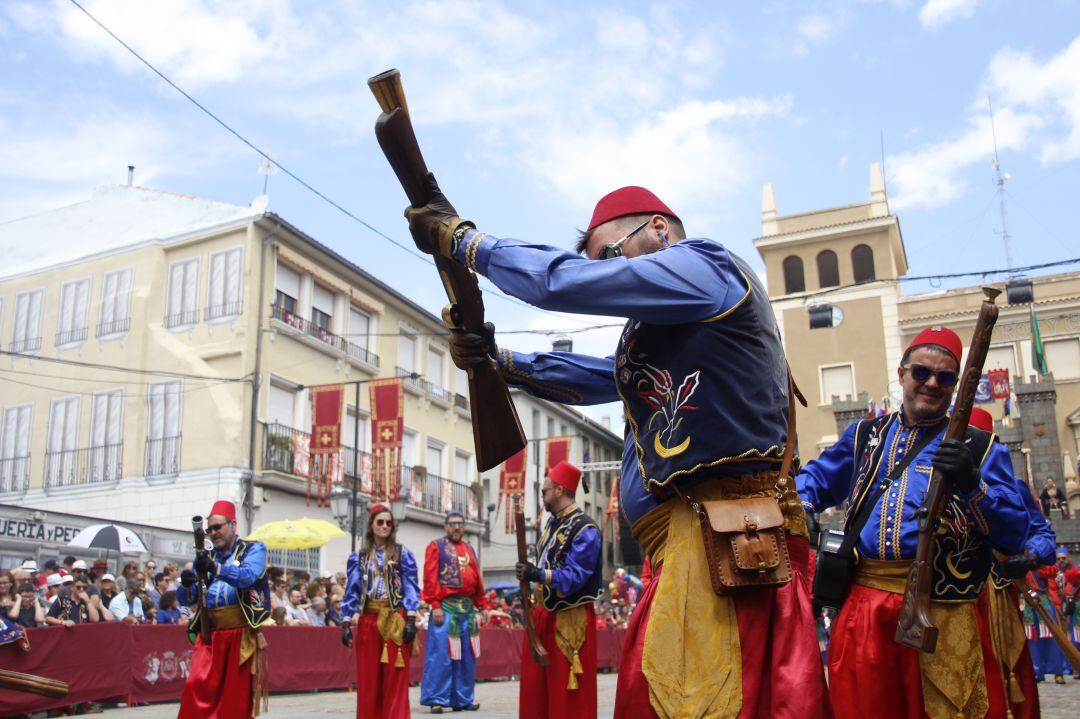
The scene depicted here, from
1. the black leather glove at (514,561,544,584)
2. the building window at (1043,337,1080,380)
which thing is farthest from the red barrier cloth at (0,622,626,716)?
the building window at (1043,337,1080,380)

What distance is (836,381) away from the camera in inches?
1807

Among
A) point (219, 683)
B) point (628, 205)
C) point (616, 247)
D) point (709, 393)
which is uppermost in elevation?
point (628, 205)

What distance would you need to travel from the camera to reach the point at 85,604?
13250 millimetres

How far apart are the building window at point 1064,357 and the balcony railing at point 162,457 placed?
3370 cm

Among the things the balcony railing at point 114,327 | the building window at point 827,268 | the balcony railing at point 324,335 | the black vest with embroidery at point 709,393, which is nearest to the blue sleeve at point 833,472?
the black vest with embroidery at point 709,393

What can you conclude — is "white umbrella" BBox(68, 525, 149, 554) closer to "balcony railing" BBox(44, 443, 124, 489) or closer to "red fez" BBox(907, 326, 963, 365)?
"balcony railing" BBox(44, 443, 124, 489)

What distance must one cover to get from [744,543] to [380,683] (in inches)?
313

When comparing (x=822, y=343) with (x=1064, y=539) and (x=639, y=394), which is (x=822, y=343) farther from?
(x=639, y=394)

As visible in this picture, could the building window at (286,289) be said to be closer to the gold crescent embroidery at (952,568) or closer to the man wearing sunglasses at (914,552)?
the man wearing sunglasses at (914,552)

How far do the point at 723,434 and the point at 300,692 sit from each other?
14.8m

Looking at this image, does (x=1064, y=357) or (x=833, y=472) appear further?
(x=1064, y=357)

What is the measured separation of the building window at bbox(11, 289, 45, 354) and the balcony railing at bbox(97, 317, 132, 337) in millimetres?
2379

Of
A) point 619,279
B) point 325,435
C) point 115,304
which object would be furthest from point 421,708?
point 115,304

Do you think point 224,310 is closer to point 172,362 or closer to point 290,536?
point 172,362
